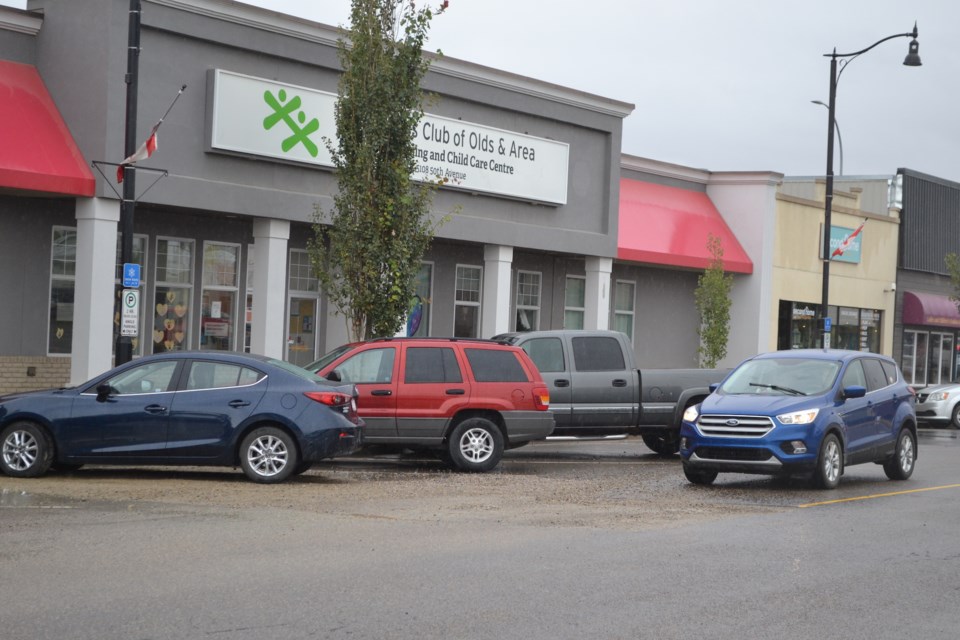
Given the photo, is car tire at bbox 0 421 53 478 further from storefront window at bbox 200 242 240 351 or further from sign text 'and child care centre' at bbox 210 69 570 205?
storefront window at bbox 200 242 240 351

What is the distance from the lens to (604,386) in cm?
Result: 1930

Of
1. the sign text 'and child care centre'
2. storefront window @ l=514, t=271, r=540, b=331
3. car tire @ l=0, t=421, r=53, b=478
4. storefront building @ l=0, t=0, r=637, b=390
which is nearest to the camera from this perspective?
car tire @ l=0, t=421, r=53, b=478

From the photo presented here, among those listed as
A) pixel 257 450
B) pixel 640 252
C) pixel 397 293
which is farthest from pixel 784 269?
pixel 257 450

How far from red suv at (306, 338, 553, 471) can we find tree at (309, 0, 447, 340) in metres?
4.73

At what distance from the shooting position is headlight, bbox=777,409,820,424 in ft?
49.3

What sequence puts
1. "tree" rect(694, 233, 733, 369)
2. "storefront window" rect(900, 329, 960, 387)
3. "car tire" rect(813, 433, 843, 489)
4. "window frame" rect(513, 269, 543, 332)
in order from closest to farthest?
"car tire" rect(813, 433, 843, 489)
"window frame" rect(513, 269, 543, 332)
"tree" rect(694, 233, 733, 369)
"storefront window" rect(900, 329, 960, 387)

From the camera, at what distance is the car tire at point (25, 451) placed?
557 inches

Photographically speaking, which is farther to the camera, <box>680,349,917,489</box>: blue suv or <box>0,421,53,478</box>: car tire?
<box>680,349,917,489</box>: blue suv

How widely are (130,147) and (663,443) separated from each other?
9669 millimetres

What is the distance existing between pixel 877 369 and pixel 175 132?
12447 millimetres

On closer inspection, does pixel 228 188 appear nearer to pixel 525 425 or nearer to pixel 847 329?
pixel 525 425

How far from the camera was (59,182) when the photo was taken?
19781 mm

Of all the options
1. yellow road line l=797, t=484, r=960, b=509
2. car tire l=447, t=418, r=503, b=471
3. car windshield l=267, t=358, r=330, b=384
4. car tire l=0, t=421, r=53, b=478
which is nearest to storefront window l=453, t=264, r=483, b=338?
car tire l=447, t=418, r=503, b=471

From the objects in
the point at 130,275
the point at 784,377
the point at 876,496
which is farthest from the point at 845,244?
the point at 130,275
